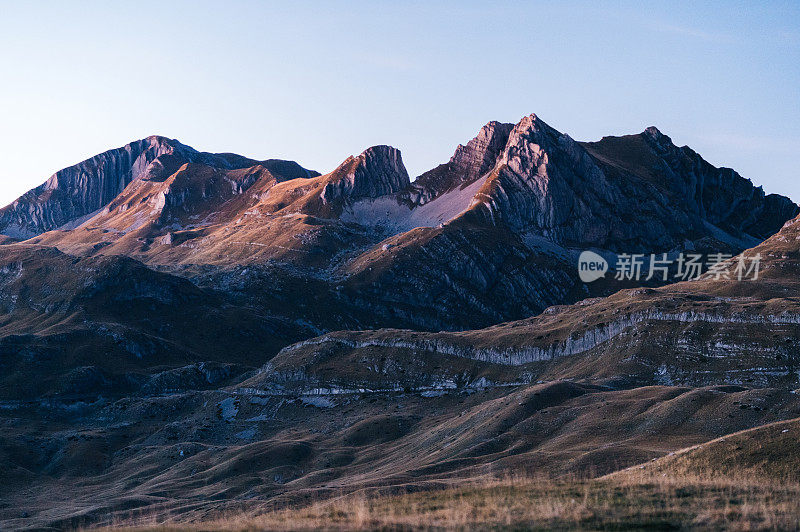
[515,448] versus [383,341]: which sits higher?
[383,341]

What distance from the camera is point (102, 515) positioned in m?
84.6

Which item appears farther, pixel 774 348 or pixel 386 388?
pixel 386 388

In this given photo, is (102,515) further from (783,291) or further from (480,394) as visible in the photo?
(783,291)

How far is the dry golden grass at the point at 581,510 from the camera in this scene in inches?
1252

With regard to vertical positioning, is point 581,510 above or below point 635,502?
above

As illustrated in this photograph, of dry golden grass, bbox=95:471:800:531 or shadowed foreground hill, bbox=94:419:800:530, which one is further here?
shadowed foreground hill, bbox=94:419:800:530

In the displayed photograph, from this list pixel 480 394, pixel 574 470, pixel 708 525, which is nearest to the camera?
pixel 708 525

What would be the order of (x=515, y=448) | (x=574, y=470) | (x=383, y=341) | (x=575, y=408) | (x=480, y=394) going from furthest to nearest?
(x=383, y=341)
(x=480, y=394)
(x=575, y=408)
(x=515, y=448)
(x=574, y=470)

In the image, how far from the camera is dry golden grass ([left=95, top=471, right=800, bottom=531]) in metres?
31.8

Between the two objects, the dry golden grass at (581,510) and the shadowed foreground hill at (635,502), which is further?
the shadowed foreground hill at (635,502)

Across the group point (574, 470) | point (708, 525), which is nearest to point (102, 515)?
point (574, 470)

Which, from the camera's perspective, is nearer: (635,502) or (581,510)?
(581,510)

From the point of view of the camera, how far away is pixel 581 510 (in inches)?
1344

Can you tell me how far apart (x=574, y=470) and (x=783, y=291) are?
12631 centimetres
